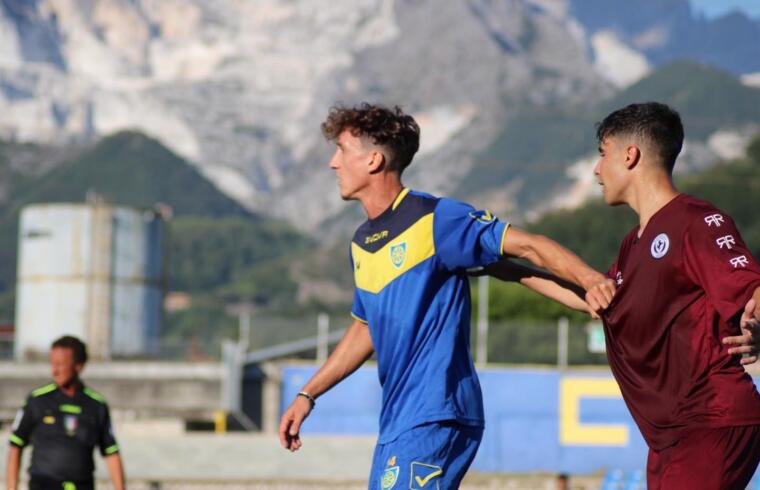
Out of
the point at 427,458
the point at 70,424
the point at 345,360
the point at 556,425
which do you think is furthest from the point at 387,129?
the point at 556,425

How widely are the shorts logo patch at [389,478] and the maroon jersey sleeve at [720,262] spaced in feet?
4.87

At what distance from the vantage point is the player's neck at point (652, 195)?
5473mm

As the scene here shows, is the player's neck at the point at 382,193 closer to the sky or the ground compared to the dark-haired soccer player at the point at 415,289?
closer to the sky

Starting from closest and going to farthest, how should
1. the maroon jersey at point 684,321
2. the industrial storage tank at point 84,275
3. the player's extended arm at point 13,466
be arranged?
the maroon jersey at point 684,321 → the player's extended arm at point 13,466 → the industrial storage tank at point 84,275

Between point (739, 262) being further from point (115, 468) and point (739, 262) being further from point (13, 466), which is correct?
point (13, 466)

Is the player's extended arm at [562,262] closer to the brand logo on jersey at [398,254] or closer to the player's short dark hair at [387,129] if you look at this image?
the brand logo on jersey at [398,254]

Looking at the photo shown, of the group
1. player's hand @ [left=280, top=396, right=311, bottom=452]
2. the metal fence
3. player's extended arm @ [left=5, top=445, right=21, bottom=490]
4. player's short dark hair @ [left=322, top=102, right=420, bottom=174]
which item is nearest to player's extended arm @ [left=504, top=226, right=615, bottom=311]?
player's short dark hair @ [left=322, top=102, right=420, bottom=174]

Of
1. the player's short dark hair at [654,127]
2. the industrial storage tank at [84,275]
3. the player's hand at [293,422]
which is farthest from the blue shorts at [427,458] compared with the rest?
the industrial storage tank at [84,275]

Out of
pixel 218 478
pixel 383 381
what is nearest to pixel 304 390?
pixel 383 381

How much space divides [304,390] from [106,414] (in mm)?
3895

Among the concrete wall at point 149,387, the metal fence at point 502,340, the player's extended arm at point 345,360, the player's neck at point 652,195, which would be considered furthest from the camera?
the concrete wall at point 149,387

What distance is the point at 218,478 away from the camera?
19.6 m

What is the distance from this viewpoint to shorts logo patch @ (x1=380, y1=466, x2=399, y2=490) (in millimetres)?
5793

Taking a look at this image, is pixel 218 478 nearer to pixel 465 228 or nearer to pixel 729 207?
pixel 465 228
